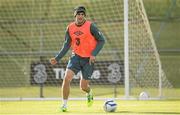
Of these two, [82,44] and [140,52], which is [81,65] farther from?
[140,52]

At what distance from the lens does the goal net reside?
780 inches

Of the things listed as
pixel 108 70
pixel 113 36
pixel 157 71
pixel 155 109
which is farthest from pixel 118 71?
Answer: pixel 155 109

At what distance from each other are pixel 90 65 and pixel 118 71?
6.46m

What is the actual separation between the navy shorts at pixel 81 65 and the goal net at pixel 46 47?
568 centimetres

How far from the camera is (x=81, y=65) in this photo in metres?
12.6

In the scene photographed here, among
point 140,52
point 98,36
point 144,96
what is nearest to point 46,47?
point 140,52

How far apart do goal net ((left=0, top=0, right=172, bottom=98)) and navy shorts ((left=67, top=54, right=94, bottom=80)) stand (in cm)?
568

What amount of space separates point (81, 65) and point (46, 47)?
1133 cm

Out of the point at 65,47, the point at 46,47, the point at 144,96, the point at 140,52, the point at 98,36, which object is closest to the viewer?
the point at 98,36

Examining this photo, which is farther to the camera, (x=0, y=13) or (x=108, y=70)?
(x=0, y=13)

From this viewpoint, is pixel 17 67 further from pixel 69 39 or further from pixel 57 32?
pixel 69 39

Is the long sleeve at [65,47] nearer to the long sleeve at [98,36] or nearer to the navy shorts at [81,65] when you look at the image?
the navy shorts at [81,65]

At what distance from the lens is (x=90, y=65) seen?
1265 centimetres

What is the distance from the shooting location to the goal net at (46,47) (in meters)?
19.8
